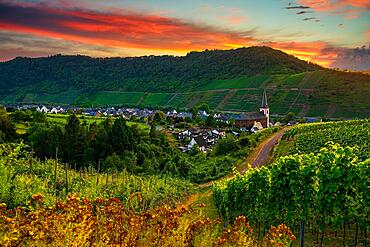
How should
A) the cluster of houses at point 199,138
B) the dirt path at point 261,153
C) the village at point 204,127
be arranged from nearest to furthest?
the dirt path at point 261,153, the cluster of houses at point 199,138, the village at point 204,127

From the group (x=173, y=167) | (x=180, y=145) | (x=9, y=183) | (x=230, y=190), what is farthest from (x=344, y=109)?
(x=9, y=183)

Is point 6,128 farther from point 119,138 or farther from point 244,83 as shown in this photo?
point 244,83

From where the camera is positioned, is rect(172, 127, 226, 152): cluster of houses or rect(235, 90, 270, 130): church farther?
rect(235, 90, 270, 130): church

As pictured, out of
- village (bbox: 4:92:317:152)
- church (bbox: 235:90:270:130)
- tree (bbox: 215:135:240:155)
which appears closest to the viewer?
tree (bbox: 215:135:240:155)

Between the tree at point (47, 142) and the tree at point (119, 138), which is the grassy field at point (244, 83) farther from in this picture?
the tree at point (47, 142)

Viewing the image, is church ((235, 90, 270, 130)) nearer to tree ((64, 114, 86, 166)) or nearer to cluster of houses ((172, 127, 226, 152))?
cluster of houses ((172, 127, 226, 152))

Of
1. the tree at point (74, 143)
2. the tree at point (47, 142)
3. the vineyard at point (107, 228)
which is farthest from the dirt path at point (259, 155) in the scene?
the vineyard at point (107, 228)

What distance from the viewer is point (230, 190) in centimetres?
2072

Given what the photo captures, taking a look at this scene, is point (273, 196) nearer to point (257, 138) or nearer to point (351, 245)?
point (351, 245)

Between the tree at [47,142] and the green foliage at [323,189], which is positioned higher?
the green foliage at [323,189]

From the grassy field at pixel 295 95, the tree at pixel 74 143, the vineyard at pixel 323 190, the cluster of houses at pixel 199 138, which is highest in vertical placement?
the grassy field at pixel 295 95

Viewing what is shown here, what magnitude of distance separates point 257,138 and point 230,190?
50.2 m

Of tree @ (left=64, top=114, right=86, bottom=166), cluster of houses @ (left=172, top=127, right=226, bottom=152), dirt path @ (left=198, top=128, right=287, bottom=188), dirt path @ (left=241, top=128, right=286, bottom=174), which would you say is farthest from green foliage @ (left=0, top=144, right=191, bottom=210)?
cluster of houses @ (left=172, top=127, right=226, bottom=152)

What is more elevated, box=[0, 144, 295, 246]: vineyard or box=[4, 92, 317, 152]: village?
box=[0, 144, 295, 246]: vineyard
